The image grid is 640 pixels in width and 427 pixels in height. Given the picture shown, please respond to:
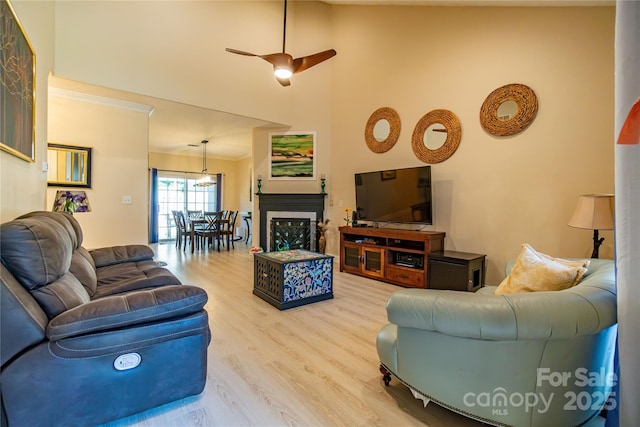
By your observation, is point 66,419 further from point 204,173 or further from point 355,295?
point 204,173

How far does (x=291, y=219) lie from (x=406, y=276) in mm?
2652

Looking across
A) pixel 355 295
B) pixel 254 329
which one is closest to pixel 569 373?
pixel 254 329

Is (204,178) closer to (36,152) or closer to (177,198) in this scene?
(177,198)

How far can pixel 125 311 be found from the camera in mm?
1437

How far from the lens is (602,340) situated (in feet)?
4.42

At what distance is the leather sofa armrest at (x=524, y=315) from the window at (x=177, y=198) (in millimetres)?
8651

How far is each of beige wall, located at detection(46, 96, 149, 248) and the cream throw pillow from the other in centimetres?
494

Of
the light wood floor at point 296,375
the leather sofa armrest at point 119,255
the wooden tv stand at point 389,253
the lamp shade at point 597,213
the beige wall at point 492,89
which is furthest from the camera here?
the wooden tv stand at point 389,253

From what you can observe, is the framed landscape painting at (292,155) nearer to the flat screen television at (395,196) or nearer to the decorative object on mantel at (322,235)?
the decorative object on mantel at (322,235)

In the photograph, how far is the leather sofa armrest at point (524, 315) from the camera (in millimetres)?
1193

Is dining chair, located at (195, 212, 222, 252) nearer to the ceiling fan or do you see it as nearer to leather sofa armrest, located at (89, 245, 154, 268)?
leather sofa armrest, located at (89, 245, 154, 268)

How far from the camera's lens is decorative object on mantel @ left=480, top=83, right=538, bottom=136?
3.42 metres

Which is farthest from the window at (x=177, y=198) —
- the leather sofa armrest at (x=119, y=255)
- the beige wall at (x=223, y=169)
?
the leather sofa armrest at (x=119, y=255)

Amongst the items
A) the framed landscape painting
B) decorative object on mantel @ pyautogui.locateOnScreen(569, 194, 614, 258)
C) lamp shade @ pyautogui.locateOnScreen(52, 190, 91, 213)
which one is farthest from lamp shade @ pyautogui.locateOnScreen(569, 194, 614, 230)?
lamp shade @ pyautogui.locateOnScreen(52, 190, 91, 213)
